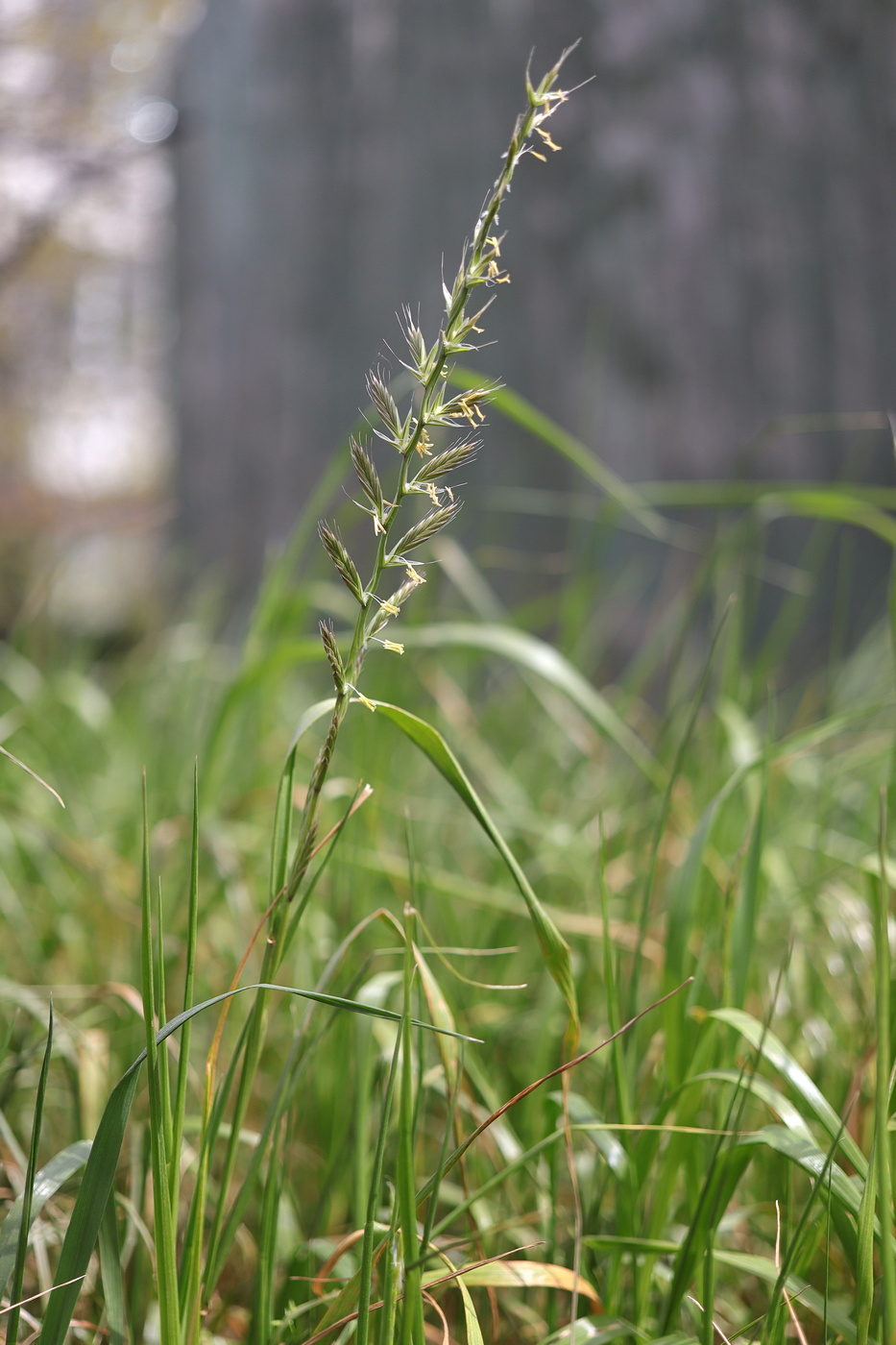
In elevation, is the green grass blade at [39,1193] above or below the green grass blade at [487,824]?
below

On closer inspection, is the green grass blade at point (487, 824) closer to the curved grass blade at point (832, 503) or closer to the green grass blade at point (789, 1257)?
the green grass blade at point (789, 1257)

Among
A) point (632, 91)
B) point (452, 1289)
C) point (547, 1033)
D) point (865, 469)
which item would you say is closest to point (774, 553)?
point (865, 469)

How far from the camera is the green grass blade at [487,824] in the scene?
312mm

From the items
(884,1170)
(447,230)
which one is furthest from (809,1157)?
(447,230)

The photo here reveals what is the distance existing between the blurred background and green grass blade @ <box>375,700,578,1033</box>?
56 cm

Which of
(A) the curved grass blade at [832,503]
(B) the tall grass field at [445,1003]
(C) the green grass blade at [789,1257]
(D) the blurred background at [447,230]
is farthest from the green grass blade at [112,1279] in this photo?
(D) the blurred background at [447,230]

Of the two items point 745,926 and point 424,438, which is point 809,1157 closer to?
point 745,926

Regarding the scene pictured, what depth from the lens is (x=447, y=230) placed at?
2.16m

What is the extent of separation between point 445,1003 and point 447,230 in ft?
6.92

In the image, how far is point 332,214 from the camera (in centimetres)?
237

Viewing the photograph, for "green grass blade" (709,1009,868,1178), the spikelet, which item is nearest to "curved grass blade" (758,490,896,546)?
"green grass blade" (709,1009,868,1178)

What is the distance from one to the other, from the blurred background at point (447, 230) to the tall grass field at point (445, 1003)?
0.33 meters

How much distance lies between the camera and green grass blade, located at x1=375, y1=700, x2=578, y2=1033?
0.31m

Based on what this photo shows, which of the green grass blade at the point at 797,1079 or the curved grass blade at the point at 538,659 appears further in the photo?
the curved grass blade at the point at 538,659
